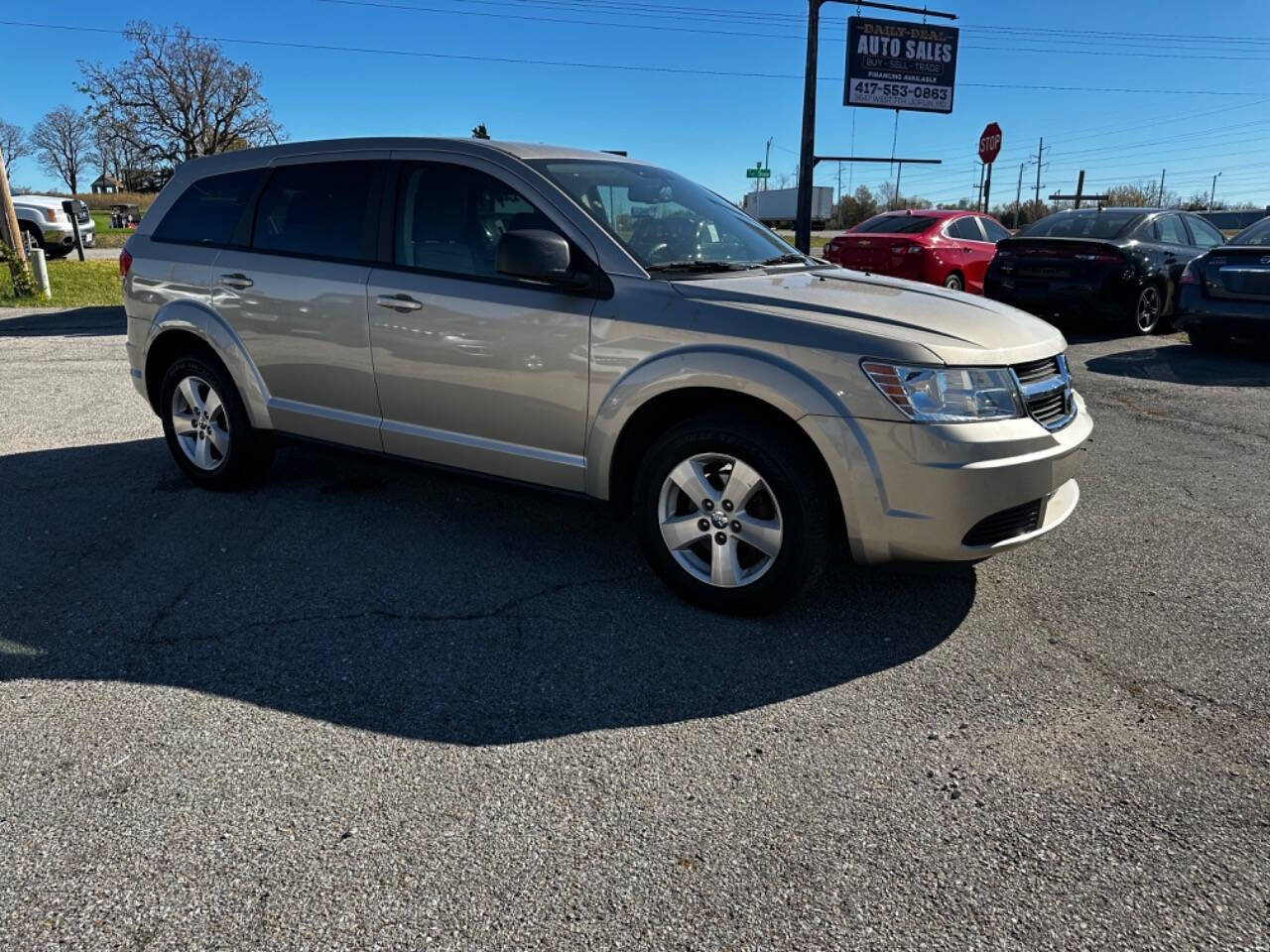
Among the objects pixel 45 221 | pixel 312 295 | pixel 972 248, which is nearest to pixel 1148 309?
pixel 972 248

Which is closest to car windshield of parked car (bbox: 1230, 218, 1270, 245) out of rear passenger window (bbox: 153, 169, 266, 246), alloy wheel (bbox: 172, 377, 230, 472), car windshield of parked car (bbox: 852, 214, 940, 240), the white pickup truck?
car windshield of parked car (bbox: 852, 214, 940, 240)

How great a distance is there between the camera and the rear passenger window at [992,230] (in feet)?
46.7

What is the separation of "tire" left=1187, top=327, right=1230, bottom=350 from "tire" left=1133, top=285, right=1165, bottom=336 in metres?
0.90

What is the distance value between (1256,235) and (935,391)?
8911 mm

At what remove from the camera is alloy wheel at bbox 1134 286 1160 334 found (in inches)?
441

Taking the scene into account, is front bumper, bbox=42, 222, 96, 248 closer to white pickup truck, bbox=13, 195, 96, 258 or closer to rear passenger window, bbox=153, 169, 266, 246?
white pickup truck, bbox=13, 195, 96, 258

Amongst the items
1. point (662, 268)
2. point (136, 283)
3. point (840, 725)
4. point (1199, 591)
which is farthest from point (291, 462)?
point (1199, 591)

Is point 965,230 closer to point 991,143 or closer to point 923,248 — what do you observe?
point 923,248

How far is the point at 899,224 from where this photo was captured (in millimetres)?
13469

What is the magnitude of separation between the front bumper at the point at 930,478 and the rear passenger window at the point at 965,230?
11.0 meters

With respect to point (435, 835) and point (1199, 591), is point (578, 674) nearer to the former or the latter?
point (435, 835)

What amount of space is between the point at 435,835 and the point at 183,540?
274 centimetres

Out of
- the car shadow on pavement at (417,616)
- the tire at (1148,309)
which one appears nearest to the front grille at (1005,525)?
the car shadow on pavement at (417,616)

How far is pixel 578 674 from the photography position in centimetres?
325
